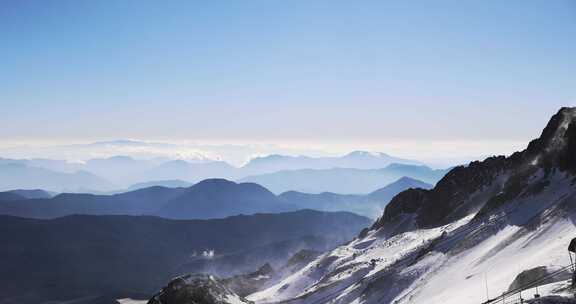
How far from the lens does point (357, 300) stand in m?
79.8

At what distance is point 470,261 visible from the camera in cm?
6806

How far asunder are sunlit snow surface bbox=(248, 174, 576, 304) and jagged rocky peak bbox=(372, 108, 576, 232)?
5.05m

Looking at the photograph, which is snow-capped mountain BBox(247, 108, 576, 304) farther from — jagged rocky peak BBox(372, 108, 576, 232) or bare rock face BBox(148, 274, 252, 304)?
bare rock face BBox(148, 274, 252, 304)

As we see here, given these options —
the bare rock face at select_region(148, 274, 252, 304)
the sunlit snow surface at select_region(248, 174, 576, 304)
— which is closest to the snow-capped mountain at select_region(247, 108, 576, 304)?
the sunlit snow surface at select_region(248, 174, 576, 304)

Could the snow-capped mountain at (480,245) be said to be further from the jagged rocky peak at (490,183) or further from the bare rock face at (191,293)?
the bare rock face at (191,293)

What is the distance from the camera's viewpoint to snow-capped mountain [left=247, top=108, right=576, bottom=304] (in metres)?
Result: 51.9

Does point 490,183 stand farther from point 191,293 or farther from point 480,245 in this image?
point 191,293

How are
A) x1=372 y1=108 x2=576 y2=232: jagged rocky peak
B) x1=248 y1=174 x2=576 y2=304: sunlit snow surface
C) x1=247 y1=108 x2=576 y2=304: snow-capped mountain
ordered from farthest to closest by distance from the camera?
x1=372 y1=108 x2=576 y2=232: jagged rocky peak
x1=248 y1=174 x2=576 y2=304: sunlit snow surface
x1=247 y1=108 x2=576 y2=304: snow-capped mountain

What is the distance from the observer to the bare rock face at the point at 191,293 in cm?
5719

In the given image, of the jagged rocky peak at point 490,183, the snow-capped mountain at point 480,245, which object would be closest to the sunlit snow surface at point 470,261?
the snow-capped mountain at point 480,245

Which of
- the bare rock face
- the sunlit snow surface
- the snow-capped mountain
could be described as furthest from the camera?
the bare rock face

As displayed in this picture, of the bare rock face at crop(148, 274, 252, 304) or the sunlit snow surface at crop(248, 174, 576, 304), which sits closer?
the sunlit snow surface at crop(248, 174, 576, 304)

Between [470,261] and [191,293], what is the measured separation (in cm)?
4099

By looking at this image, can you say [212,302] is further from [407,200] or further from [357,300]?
[407,200]
